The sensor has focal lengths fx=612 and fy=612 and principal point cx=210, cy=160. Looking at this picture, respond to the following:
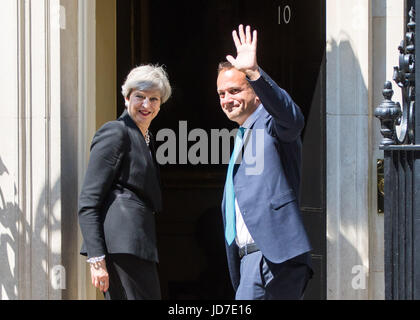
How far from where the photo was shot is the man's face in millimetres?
3844

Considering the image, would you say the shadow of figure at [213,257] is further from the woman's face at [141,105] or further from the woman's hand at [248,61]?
the woman's hand at [248,61]

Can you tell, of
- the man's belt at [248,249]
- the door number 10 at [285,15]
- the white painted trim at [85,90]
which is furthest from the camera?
the door number 10 at [285,15]

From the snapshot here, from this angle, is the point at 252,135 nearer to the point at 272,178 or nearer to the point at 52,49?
the point at 272,178

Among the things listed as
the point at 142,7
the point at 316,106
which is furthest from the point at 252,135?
the point at 142,7

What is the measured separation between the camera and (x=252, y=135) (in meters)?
3.81

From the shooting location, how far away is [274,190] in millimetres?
3645

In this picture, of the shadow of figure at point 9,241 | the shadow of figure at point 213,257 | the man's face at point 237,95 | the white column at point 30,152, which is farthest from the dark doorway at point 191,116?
the man's face at point 237,95

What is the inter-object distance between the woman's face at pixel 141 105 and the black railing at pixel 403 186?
5.44 ft

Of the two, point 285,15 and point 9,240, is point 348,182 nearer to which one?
point 285,15

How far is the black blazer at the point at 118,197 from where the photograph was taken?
12.3 ft

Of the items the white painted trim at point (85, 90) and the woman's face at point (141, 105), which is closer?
the woman's face at point (141, 105)

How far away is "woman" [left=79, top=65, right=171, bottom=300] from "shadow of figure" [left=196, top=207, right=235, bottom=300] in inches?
100

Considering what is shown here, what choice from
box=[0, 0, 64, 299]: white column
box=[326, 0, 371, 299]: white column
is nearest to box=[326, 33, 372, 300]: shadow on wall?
box=[326, 0, 371, 299]: white column

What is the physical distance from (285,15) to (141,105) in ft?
7.02
